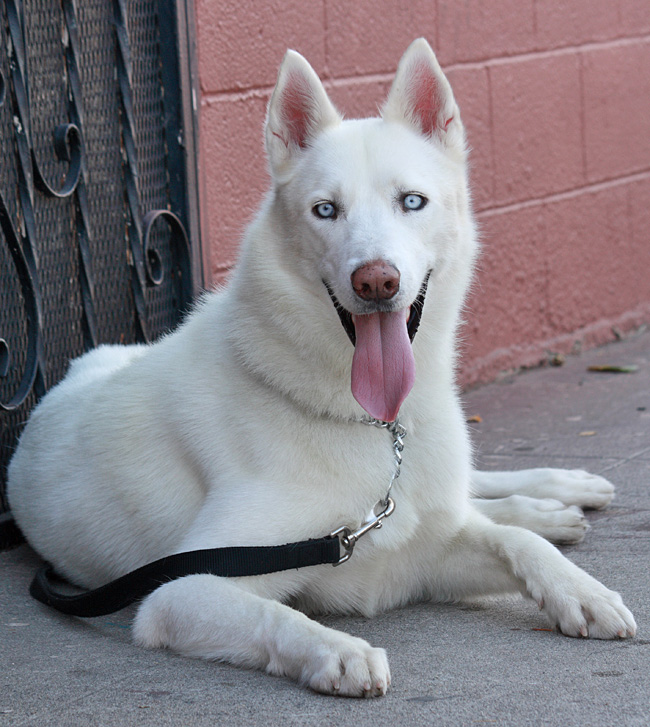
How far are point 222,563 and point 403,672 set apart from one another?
514 mm

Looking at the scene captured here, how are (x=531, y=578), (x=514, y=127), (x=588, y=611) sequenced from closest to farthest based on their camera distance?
(x=588, y=611) < (x=531, y=578) < (x=514, y=127)

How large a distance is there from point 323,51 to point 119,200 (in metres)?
1.34

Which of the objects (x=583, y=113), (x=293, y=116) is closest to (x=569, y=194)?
(x=583, y=113)

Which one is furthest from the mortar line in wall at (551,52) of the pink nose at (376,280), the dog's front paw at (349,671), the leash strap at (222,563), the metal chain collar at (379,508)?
the dog's front paw at (349,671)

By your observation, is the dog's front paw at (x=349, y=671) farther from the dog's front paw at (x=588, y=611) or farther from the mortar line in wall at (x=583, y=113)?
the mortar line in wall at (x=583, y=113)

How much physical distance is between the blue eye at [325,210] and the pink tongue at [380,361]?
0.28 m

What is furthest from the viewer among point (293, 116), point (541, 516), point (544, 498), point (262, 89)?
point (262, 89)

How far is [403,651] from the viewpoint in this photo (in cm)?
256

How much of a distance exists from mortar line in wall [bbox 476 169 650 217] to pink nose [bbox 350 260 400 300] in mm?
3287

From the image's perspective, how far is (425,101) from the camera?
2.98m

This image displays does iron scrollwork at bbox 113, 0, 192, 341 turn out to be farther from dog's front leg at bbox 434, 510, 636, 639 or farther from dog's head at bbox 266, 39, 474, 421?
dog's front leg at bbox 434, 510, 636, 639


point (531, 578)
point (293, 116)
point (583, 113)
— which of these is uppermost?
point (583, 113)

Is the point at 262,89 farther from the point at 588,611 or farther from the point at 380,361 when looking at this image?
the point at 588,611

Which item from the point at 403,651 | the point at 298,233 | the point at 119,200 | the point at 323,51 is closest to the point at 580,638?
the point at 403,651
